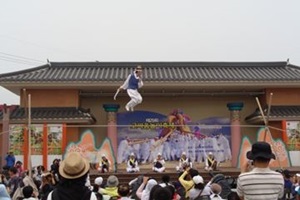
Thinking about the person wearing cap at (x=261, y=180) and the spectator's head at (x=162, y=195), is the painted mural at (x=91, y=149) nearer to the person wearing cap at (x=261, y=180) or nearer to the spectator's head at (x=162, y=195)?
the spectator's head at (x=162, y=195)

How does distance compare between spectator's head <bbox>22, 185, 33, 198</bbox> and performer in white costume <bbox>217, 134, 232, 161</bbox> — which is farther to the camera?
performer in white costume <bbox>217, 134, 232, 161</bbox>

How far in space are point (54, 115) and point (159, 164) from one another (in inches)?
167

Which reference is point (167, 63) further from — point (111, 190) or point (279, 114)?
point (111, 190)

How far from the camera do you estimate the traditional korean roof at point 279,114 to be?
15680mm

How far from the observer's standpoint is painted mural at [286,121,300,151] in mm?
15742

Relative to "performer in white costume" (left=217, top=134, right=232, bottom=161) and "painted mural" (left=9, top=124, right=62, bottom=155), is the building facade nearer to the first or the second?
"painted mural" (left=9, top=124, right=62, bottom=155)

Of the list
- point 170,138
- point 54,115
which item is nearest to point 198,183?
point 54,115

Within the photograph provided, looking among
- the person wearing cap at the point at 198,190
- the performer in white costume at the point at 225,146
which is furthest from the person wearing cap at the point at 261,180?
the performer in white costume at the point at 225,146

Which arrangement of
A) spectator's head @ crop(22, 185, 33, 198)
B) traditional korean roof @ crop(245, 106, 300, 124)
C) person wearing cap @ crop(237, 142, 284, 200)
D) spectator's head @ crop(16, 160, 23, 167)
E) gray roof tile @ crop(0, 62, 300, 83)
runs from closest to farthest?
person wearing cap @ crop(237, 142, 284, 200), spectator's head @ crop(22, 185, 33, 198), spectator's head @ crop(16, 160, 23, 167), traditional korean roof @ crop(245, 106, 300, 124), gray roof tile @ crop(0, 62, 300, 83)


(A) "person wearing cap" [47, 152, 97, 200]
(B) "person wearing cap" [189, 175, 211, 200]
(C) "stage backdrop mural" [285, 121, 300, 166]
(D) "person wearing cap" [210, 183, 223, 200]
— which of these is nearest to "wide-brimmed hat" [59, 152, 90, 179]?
(A) "person wearing cap" [47, 152, 97, 200]

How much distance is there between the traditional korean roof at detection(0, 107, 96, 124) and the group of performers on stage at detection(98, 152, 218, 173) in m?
1.61

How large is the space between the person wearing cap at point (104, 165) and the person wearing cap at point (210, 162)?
3659 mm

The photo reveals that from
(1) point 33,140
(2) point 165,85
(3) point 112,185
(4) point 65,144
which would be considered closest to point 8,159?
(1) point 33,140

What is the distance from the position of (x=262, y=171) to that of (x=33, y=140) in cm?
1260
